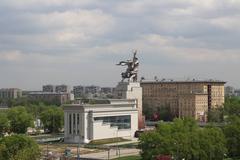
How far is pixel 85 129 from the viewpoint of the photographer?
2955 inches

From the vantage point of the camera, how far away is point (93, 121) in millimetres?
75375

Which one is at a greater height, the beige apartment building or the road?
the beige apartment building

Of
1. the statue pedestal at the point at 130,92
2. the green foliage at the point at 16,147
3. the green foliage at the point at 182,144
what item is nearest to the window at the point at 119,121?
the statue pedestal at the point at 130,92

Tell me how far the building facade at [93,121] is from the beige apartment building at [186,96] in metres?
39.7

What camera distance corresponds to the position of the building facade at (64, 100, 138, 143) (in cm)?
7512

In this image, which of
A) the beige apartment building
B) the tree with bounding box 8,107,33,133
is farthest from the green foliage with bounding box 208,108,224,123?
the tree with bounding box 8,107,33,133

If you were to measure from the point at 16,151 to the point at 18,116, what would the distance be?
41.5 meters

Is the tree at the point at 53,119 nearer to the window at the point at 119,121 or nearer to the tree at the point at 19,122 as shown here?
the tree at the point at 19,122

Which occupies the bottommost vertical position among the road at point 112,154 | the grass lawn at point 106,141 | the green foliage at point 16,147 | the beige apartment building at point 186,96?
the road at point 112,154

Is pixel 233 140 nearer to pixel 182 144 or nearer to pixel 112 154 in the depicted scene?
pixel 182 144

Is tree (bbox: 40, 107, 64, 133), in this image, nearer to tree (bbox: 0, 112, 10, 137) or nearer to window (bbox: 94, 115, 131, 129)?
tree (bbox: 0, 112, 10, 137)

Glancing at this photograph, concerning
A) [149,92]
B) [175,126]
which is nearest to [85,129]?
[175,126]

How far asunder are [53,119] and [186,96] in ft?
128

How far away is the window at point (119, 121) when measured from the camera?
3093 inches
